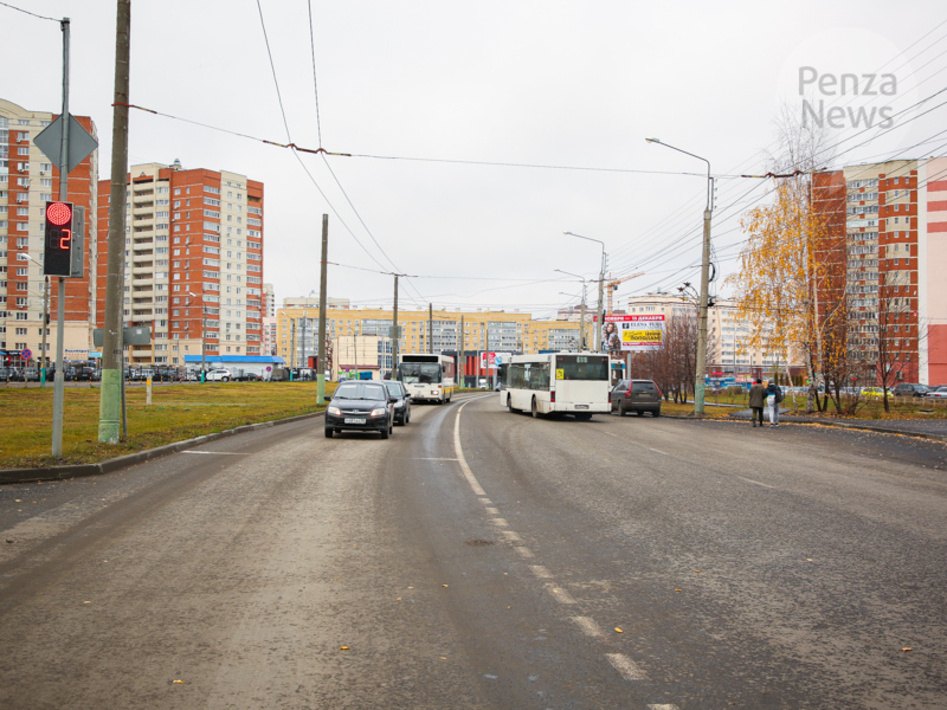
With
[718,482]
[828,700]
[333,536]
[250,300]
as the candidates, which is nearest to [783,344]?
[718,482]

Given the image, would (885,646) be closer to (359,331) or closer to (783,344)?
(783,344)

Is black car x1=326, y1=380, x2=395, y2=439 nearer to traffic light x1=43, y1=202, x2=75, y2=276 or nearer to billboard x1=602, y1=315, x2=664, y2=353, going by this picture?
traffic light x1=43, y1=202, x2=75, y2=276

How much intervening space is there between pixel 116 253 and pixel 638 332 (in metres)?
44.7

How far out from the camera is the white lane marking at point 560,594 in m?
5.12

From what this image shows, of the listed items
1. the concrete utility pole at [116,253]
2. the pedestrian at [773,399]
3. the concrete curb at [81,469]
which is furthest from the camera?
the pedestrian at [773,399]

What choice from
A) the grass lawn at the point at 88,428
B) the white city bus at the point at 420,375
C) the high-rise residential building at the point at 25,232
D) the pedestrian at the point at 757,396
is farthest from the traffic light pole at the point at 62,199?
the high-rise residential building at the point at 25,232

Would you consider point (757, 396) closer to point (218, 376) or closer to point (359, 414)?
point (359, 414)

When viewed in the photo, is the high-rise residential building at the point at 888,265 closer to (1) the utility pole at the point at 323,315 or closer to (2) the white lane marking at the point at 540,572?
(1) the utility pole at the point at 323,315

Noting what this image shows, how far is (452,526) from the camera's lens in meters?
7.77

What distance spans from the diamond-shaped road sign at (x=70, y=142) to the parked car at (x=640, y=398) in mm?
26607

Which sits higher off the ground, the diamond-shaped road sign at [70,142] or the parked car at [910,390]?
the diamond-shaped road sign at [70,142]

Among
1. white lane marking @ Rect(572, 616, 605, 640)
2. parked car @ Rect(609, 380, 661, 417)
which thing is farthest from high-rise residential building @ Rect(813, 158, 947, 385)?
white lane marking @ Rect(572, 616, 605, 640)

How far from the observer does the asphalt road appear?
372cm

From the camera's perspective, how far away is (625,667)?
3.95 metres
